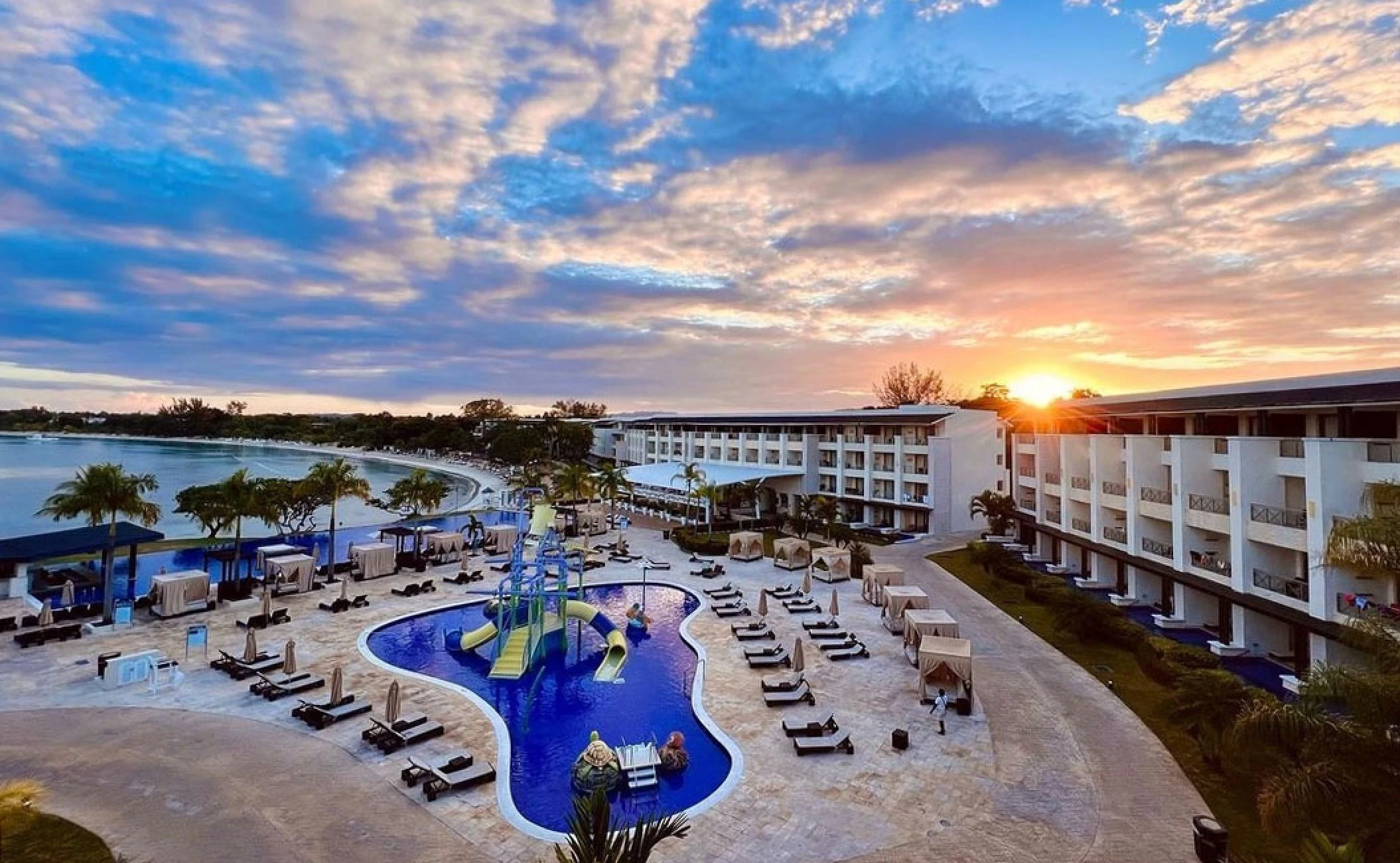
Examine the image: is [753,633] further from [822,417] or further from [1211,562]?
[822,417]

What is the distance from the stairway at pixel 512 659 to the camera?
24594mm

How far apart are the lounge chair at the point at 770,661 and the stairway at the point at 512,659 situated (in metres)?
8.73

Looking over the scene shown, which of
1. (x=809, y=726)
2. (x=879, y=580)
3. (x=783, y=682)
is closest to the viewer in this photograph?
(x=809, y=726)

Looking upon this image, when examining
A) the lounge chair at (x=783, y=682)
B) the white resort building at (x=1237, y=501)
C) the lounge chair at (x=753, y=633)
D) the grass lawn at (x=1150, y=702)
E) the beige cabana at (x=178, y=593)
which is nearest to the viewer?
the grass lawn at (x=1150, y=702)

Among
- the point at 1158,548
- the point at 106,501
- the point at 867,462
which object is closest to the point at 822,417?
the point at 867,462

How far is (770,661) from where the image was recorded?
2484cm

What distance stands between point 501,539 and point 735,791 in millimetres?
34450

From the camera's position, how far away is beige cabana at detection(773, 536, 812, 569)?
41.3 m

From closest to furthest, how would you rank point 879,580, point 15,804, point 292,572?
point 15,804, point 879,580, point 292,572

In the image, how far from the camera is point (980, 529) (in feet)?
181

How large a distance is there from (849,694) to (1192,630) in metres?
18.4

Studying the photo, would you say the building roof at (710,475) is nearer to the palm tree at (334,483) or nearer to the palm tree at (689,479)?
the palm tree at (689,479)

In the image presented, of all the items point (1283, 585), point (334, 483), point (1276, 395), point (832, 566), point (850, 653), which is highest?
point (1276, 395)

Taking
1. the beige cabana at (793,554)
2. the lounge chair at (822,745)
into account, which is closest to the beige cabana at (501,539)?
the beige cabana at (793,554)
